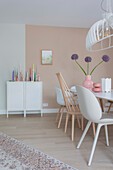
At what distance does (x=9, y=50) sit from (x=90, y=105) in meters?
3.47

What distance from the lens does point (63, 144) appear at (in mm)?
2924

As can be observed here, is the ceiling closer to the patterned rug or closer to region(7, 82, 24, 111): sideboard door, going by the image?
region(7, 82, 24, 111): sideboard door

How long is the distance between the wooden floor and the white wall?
104cm

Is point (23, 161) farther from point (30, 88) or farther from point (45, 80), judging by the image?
point (45, 80)

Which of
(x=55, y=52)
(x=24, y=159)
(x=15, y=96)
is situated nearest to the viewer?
(x=24, y=159)

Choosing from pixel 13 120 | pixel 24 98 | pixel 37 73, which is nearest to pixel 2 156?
pixel 13 120

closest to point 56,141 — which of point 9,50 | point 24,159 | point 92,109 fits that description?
point 24,159

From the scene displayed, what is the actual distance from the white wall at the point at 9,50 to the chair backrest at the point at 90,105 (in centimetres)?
313

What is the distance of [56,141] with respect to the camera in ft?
10.0

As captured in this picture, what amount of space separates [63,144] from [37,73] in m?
2.70

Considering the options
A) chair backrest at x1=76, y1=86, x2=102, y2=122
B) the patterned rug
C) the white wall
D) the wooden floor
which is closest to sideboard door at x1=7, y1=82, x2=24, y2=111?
the wooden floor

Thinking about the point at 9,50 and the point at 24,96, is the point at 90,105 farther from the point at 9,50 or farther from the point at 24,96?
the point at 9,50

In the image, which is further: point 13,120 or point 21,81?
point 21,81

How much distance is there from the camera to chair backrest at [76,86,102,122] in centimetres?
224
